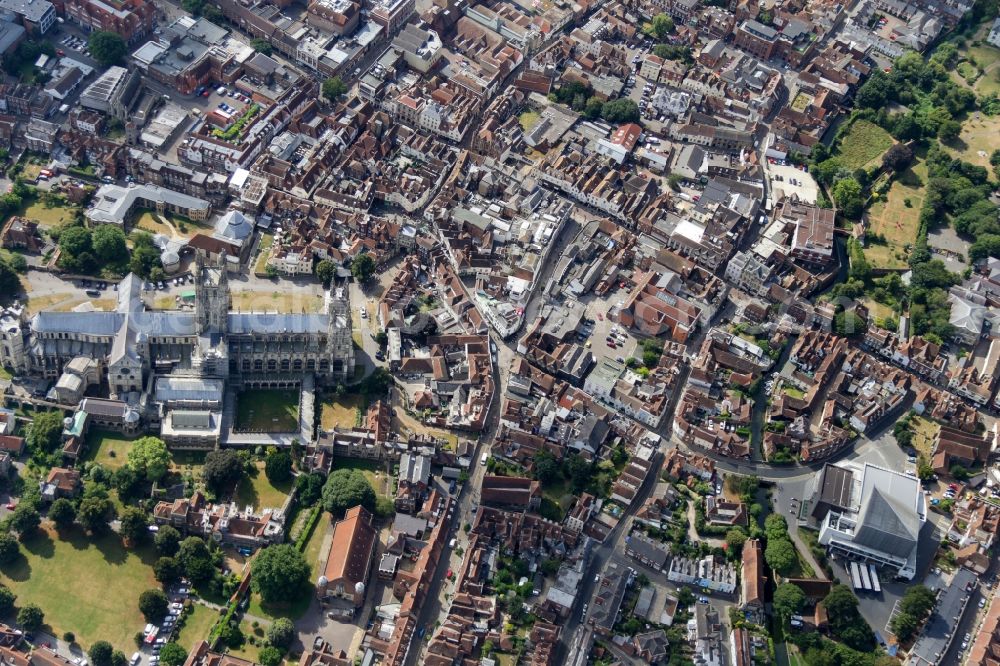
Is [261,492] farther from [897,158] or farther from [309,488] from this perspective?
[897,158]

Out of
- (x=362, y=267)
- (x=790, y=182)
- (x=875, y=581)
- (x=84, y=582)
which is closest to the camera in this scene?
(x=84, y=582)

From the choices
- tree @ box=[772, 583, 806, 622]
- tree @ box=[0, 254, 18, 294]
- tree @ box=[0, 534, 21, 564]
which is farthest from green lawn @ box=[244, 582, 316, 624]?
tree @ box=[0, 254, 18, 294]

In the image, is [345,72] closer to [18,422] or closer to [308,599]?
[18,422]

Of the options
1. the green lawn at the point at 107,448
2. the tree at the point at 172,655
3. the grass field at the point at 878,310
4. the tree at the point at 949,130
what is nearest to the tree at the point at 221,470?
the green lawn at the point at 107,448

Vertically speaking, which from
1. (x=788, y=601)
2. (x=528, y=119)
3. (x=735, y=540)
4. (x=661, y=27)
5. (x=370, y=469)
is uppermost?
(x=661, y=27)

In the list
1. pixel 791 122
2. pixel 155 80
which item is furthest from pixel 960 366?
pixel 155 80

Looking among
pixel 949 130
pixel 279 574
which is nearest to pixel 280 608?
pixel 279 574

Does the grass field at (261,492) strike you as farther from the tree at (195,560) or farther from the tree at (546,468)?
the tree at (546,468)
